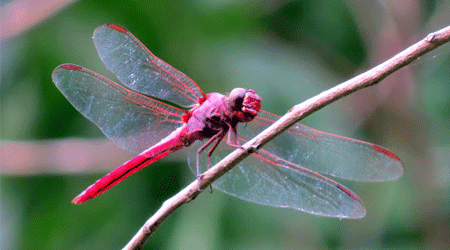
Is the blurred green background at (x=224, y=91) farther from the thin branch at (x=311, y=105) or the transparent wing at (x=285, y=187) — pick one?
the thin branch at (x=311, y=105)

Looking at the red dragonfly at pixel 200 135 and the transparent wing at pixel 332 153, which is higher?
the transparent wing at pixel 332 153

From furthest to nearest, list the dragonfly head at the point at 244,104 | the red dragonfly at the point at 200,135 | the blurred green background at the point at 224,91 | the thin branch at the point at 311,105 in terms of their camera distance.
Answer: the blurred green background at the point at 224,91 → the red dragonfly at the point at 200,135 → the dragonfly head at the point at 244,104 → the thin branch at the point at 311,105

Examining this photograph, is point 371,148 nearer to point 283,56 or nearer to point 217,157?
point 217,157

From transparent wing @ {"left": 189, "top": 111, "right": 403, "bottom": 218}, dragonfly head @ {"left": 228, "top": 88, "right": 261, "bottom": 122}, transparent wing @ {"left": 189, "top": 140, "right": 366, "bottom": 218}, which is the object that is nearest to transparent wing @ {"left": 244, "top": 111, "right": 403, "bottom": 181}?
transparent wing @ {"left": 189, "top": 111, "right": 403, "bottom": 218}

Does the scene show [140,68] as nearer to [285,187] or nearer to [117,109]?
[117,109]

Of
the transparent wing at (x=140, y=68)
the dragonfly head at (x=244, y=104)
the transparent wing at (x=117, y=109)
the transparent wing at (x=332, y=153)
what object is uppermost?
the transparent wing at (x=332, y=153)

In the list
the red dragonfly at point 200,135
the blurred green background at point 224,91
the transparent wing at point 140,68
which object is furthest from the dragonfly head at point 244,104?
the blurred green background at point 224,91

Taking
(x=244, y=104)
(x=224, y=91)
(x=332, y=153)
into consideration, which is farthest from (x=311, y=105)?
(x=224, y=91)
